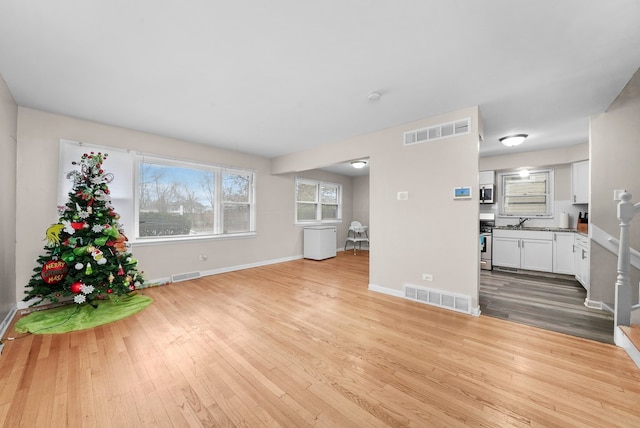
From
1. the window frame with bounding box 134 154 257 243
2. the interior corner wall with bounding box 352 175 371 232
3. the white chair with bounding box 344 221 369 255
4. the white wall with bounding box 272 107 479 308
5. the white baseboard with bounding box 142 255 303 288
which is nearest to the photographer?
the white wall with bounding box 272 107 479 308

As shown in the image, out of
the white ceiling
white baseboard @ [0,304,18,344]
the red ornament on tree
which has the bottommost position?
white baseboard @ [0,304,18,344]

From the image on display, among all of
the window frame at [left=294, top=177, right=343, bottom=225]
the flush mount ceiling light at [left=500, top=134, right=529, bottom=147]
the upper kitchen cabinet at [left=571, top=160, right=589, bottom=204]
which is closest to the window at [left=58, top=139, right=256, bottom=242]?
the window frame at [left=294, top=177, right=343, bottom=225]

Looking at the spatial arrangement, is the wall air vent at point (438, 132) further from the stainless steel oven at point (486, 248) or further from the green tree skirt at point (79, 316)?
the green tree skirt at point (79, 316)

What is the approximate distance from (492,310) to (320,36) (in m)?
3.54

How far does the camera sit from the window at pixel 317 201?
21.3 feet

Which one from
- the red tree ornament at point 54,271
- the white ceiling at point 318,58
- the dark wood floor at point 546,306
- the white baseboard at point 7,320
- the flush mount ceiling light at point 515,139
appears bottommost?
the dark wood floor at point 546,306

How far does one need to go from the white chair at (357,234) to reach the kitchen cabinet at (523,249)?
3332 millimetres

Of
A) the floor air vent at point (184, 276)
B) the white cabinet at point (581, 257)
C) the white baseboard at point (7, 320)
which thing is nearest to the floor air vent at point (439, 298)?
the white cabinet at point (581, 257)

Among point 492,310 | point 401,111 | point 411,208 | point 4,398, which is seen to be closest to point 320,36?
point 401,111

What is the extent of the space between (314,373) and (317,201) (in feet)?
17.7

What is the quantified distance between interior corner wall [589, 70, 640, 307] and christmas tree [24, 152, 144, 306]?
5.88 m

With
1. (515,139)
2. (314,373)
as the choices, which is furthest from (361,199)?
(314,373)

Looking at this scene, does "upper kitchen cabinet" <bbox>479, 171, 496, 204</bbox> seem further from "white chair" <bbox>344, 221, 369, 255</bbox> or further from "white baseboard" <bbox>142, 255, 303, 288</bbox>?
"white baseboard" <bbox>142, 255, 303, 288</bbox>

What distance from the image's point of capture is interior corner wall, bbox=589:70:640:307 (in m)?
2.41
